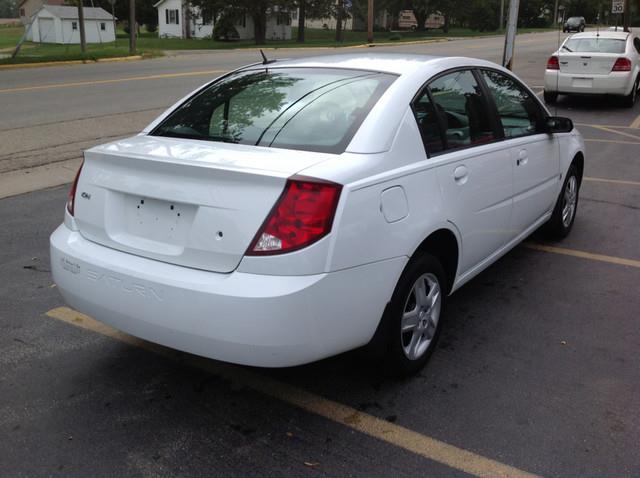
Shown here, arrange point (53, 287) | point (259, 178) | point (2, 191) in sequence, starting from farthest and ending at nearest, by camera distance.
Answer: point (2, 191) → point (53, 287) → point (259, 178)

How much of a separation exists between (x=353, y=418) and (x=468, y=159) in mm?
1599

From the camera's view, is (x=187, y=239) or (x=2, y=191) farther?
(x=2, y=191)

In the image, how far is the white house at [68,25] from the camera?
2303 inches

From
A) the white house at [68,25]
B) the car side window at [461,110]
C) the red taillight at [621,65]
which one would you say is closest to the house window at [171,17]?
the white house at [68,25]

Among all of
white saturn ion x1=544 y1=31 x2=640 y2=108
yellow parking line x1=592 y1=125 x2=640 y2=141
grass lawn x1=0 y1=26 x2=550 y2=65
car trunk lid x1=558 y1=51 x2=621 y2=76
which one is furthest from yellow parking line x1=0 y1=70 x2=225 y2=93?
yellow parking line x1=592 y1=125 x2=640 y2=141

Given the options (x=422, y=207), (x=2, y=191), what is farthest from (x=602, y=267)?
(x=2, y=191)

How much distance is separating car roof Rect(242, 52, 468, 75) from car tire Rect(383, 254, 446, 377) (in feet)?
3.63

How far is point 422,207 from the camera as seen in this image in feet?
10.9

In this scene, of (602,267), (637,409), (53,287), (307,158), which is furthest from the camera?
(602,267)

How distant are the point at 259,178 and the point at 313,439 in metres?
1.19

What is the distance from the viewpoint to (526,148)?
4.60 meters

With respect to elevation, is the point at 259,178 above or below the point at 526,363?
above

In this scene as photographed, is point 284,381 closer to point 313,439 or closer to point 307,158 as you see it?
point 313,439

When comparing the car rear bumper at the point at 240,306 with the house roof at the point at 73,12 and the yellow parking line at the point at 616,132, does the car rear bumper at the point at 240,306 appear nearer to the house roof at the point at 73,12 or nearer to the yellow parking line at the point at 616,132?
the yellow parking line at the point at 616,132
